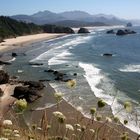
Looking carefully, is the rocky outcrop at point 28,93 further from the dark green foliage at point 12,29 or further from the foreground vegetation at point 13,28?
the dark green foliage at point 12,29

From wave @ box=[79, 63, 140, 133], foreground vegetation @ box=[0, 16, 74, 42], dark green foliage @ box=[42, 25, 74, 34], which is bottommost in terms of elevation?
dark green foliage @ box=[42, 25, 74, 34]

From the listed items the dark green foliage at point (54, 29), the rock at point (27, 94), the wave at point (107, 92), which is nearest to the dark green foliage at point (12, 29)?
the dark green foliage at point (54, 29)

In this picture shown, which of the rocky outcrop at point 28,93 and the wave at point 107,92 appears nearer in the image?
the wave at point 107,92

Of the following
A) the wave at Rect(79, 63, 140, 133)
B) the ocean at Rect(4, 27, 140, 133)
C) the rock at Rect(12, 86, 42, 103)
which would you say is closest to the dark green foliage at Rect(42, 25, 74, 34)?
the ocean at Rect(4, 27, 140, 133)

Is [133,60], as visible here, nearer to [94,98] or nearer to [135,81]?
[135,81]

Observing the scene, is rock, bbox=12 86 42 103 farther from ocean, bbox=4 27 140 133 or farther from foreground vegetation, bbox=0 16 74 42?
foreground vegetation, bbox=0 16 74 42

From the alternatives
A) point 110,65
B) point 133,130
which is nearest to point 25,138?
point 133,130
